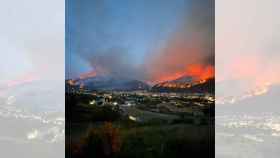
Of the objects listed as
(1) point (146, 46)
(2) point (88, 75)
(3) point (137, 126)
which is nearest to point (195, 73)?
(1) point (146, 46)

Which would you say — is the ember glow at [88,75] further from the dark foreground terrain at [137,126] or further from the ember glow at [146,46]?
the dark foreground terrain at [137,126]

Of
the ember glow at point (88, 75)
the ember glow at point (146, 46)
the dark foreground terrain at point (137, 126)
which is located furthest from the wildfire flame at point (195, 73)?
the ember glow at point (88, 75)

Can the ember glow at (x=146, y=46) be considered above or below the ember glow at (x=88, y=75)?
above

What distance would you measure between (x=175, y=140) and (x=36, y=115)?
104 centimetres

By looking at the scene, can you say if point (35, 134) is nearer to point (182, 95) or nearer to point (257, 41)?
point (182, 95)

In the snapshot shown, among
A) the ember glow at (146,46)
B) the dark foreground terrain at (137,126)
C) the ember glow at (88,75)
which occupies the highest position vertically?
the ember glow at (146,46)

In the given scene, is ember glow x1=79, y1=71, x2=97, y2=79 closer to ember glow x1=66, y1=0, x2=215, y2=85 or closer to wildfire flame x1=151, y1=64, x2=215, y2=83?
ember glow x1=66, y1=0, x2=215, y2=85

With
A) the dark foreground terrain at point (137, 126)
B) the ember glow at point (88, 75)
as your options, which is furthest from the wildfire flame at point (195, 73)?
the ember glow at point (88, 75)

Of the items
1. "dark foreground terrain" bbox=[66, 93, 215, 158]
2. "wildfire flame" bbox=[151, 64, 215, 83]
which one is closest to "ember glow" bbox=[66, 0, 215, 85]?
"wildfire flame" bbox=[151, 64, 215, 83]

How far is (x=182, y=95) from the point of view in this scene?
7.23 feet

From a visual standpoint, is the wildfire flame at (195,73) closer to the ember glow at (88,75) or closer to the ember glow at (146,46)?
the ember glow at (146,46)

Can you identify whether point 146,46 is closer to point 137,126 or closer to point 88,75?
point 88,75

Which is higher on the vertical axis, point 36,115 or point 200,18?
point 200,18

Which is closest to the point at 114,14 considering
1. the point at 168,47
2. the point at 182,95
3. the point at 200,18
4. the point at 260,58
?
the point at 168,47
